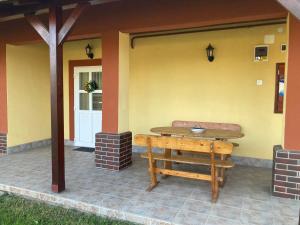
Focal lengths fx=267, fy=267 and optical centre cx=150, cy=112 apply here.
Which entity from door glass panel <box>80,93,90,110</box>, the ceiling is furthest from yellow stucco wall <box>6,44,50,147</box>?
the ceiling

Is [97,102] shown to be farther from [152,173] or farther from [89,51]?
Answer: [152,173]

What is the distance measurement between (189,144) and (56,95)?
71.2 inches

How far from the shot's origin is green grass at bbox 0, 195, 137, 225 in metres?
2.94

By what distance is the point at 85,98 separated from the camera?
6.38 m

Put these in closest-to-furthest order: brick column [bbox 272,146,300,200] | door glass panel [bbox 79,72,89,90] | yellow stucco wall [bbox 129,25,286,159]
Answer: brick column [bbox 272,146,300,200] < yellow stucco wall [bbox 129,25,286,159] < door glass panel [bbox 79,72,89,90]

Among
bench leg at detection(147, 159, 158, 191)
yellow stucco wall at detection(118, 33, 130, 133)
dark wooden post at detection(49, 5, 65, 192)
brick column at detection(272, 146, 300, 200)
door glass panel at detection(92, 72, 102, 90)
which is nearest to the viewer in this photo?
brick column at detection(272, 146, 300, 200)

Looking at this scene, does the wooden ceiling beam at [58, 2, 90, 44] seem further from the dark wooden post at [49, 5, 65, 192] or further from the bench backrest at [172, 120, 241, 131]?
the bench backrest at [172, 120, 241, 131]

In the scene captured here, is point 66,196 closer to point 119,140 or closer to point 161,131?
point 119,140

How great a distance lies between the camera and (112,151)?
4523 mm

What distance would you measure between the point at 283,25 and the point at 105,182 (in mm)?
3866

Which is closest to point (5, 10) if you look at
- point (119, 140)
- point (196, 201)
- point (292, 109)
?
point (119, 140)

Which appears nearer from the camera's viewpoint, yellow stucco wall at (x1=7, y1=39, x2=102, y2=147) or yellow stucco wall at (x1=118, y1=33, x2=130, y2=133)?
yellow stucco wall at (x1=118, y1=33, x2=130, y2=133)

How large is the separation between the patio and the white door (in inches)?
62.8

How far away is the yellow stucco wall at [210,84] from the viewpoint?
4.71 m
